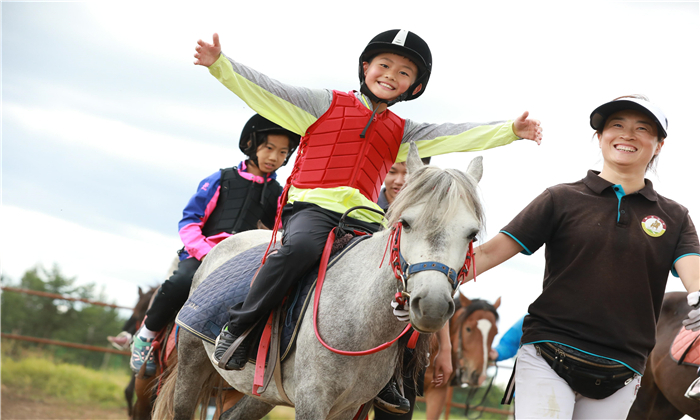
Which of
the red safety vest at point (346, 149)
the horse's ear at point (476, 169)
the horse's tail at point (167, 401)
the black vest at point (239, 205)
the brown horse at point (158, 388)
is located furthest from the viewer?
the black vest at point (239, 205)

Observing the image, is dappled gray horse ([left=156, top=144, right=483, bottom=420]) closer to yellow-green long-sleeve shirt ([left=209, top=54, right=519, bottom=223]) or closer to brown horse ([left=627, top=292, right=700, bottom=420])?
yellow-green long-sleeve shirt ([left=209, top=54, right=519, bottom=223])

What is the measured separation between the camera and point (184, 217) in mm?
5293

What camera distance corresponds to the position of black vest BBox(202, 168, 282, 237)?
5.30m

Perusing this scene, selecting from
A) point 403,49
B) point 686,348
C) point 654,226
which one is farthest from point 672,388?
point 403,49

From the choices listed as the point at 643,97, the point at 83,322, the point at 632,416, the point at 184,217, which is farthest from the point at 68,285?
the point at 643,97

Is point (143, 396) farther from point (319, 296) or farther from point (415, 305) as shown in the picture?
point (415, 305)

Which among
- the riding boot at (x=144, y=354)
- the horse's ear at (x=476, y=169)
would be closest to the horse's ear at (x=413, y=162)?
the horse's ear at (x=476, y=169)

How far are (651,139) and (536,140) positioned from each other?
0.60 metres

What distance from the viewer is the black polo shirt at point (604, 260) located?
259 cm

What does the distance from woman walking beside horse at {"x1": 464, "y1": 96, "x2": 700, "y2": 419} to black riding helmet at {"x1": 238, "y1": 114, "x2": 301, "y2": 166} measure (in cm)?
294

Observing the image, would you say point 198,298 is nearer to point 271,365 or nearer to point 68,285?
point 271,365

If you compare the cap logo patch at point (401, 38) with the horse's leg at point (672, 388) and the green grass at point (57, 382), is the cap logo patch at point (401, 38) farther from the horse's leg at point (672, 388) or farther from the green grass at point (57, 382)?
the green grass at point (57, 382)

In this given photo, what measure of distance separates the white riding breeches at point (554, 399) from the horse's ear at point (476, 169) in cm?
92

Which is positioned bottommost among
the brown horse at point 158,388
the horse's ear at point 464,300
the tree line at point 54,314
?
the tree line at point 54,314
